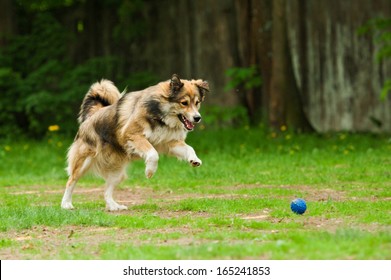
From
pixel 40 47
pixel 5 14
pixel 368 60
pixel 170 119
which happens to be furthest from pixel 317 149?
pixel 5 14

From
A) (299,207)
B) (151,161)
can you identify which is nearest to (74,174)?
(151,161)

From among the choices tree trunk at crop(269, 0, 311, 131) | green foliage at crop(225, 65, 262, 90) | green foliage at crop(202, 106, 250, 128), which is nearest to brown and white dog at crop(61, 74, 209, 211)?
tree trunk at crop(269, 0, 311, 131)

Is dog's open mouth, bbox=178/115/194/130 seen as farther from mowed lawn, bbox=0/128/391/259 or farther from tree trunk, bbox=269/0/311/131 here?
tree trunk, bbox=269/0/311/131

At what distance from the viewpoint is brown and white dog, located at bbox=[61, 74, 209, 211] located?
1074 cm

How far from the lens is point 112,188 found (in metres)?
11.4

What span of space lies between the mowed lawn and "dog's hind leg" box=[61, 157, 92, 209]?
191mm

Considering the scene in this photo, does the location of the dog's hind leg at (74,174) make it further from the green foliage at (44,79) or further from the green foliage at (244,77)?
the green foliage at (244,77)

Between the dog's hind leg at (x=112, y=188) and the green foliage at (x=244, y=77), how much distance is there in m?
8.81

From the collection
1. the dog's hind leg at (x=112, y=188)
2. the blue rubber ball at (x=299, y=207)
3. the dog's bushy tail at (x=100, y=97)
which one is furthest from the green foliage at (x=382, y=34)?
the blue rubber ball at (x=299, y=207)

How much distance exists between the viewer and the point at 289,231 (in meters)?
8.29

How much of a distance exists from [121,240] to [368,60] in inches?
519

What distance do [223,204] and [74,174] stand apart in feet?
6.93

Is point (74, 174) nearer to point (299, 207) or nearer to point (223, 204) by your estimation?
point (223, 204)

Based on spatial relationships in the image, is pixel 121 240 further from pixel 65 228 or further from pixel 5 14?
pixel 5 14
